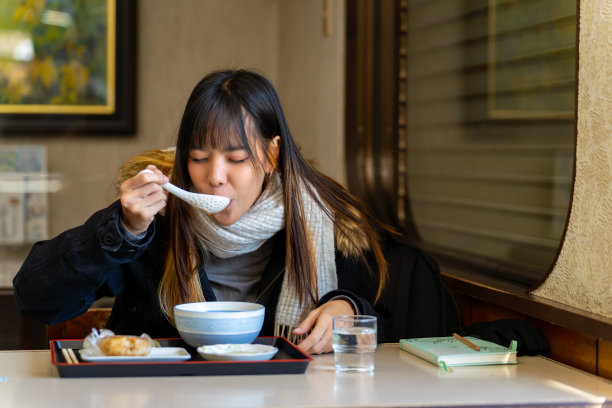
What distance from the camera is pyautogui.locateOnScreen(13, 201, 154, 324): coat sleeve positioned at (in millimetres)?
1402

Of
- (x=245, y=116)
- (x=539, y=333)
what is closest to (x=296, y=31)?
(x=245, y=116)

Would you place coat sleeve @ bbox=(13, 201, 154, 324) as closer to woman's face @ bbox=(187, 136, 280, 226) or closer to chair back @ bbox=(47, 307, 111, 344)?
woman's face @ bbox=(187, 136, 280, 226)

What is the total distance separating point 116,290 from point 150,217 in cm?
35

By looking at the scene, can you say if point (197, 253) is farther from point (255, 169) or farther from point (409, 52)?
point (409, 52)

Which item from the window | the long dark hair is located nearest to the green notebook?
the long dark hair

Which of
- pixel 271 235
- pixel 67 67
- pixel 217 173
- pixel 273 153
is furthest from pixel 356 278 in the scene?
pixel 67 67

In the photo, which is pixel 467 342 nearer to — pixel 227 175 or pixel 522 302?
pixel 522 302

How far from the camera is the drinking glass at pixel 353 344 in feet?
4.23

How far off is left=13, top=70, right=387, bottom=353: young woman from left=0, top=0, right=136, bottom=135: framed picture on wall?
6.49 feet

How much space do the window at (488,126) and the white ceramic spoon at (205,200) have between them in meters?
0.69

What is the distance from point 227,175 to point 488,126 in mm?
832

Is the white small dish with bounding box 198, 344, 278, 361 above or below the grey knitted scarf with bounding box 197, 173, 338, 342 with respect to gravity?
below

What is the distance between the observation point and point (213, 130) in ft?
5.10

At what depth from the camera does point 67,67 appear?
3.68m
